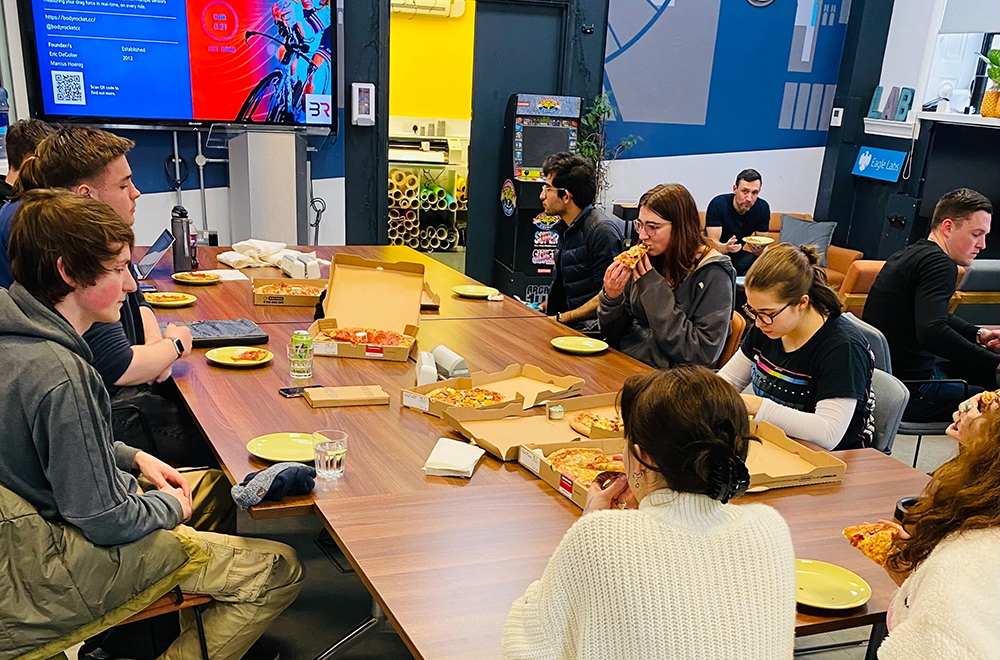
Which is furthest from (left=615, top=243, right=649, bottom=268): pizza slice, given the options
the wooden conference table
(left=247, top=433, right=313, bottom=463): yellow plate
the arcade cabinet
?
the arcade cabinet

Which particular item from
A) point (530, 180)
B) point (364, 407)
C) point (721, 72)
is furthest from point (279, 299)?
point (721, 72)

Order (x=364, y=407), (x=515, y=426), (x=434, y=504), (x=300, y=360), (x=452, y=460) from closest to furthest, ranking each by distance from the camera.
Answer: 1. (x=434, y=504)
2. (x=452, y=460)
3. (x=515, y=426)
4. (x=364, y=407)
5. (x=300, y=360)

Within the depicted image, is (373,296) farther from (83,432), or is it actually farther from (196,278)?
(83,432)

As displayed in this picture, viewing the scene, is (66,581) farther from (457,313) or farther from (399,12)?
(399,12)

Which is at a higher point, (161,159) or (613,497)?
(161,159)

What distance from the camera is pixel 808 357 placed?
8.52ft

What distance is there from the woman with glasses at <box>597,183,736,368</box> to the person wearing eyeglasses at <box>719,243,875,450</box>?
1.88 feet

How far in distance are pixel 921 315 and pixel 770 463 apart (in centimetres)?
215

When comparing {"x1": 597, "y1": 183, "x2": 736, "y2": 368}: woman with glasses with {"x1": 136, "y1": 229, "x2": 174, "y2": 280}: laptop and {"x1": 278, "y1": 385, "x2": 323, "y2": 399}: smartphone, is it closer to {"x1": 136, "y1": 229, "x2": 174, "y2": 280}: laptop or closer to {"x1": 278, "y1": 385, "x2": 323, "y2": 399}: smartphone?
{"x1": 278, "y1": 385, "x2": 323, "y2": 399}: smartphone

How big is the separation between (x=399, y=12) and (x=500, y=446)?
708 centimetres

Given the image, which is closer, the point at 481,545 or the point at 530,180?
the point at 481,545

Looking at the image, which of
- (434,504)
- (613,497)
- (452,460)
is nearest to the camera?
(613,497)

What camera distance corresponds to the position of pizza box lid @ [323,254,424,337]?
3244 mm

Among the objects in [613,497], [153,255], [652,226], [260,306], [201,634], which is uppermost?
[652,226]
